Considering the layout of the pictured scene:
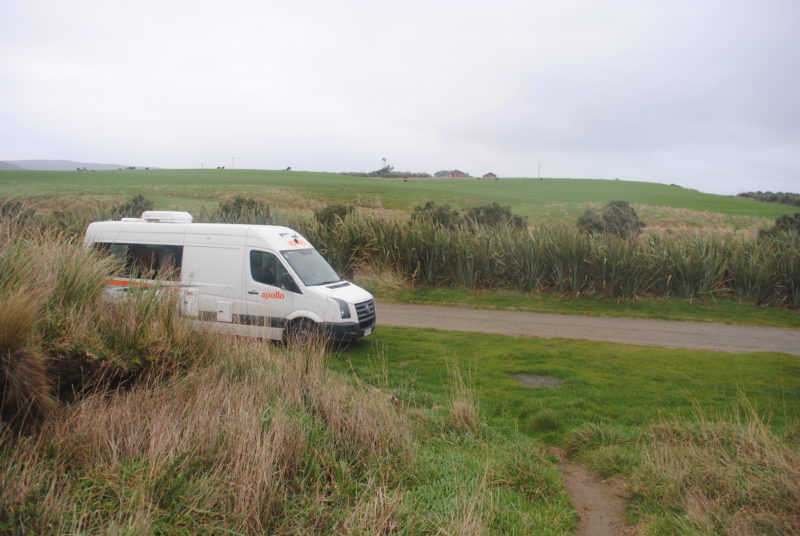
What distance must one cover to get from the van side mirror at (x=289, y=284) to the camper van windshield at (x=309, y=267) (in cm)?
23

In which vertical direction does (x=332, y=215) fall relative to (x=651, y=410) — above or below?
above

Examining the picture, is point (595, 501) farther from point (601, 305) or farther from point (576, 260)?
point (576, 260)

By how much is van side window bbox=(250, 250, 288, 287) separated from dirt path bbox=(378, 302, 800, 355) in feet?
13.5

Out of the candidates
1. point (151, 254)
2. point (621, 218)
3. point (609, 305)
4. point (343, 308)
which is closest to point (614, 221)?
point (621, 218)

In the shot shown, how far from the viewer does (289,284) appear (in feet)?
40.2

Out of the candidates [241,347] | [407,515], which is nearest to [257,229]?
[241,347]

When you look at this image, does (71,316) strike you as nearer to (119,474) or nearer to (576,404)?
(119,474)

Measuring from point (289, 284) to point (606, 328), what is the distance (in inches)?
338

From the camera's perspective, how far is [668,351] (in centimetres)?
1284

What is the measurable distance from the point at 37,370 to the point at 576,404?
22.2ft

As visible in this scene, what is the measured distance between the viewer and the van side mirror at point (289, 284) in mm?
12219

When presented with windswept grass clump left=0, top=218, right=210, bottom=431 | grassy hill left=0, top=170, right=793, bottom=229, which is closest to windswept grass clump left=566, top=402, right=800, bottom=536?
windswept grass clump left=0, top=218, right=210, bottom=431

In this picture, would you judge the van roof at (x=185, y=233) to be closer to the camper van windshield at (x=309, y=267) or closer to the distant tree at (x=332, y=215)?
the camper van windshield at (x=309, y=267)

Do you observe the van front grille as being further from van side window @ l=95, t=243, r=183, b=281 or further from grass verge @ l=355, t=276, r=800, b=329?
grass verge @ l=355, t=276, r=800, b=329
